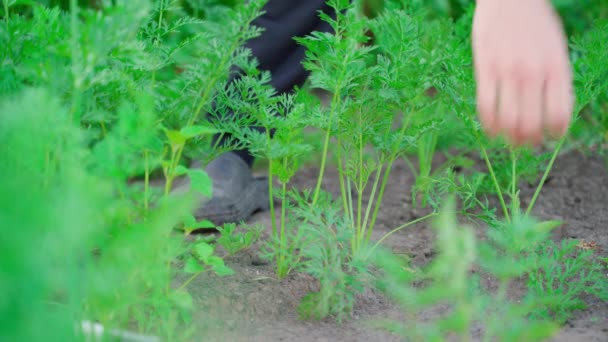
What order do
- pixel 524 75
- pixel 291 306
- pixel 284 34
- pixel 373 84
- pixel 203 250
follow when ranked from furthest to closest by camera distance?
pixel 284 34 < pixel 373 84 < pixel 291 306 < pixel 203 250 < pixel 524 75

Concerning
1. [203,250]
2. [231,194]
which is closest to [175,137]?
[203,250]

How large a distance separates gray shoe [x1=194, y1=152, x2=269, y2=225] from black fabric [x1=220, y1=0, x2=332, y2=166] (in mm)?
325

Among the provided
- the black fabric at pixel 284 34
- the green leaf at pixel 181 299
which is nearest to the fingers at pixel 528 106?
the green leaf at pixel 181 299

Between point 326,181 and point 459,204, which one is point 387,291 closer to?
point 459,204

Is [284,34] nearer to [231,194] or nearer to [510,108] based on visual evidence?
[231,194]

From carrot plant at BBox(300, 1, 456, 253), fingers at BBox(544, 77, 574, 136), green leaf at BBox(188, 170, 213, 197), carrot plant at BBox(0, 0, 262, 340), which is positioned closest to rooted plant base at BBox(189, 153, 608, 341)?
carrot plant at BBox(0, 0, 262, 340)

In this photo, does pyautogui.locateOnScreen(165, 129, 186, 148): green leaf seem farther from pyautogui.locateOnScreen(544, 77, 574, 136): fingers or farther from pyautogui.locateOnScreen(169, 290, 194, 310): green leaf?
pyautogui.locateOnScreen(544, 77, 574, 136): fingers

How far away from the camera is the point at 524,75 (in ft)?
4.23

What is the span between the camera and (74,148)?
1.23 metres

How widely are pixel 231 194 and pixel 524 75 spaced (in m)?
1.41

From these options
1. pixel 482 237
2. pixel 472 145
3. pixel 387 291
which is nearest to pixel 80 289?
pixel 387 291

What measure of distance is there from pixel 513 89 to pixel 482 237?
3.56ft

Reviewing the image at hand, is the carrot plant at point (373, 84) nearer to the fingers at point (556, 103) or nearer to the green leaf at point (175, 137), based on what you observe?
the green leaf at point (175, 137)

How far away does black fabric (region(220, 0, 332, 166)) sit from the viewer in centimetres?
248
